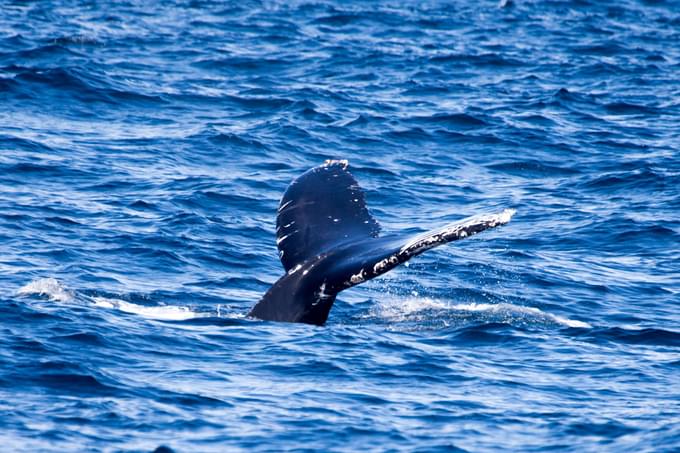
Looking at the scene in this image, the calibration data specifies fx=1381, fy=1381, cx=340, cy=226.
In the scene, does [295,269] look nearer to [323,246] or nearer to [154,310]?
[323,246]

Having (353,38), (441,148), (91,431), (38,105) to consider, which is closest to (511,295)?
(91,431)

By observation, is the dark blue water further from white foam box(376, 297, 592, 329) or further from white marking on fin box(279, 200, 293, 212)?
white marking on fin box(279, 200, 293, 212)

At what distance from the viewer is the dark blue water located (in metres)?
11.4

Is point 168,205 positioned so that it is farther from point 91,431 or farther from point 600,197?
point 91,431

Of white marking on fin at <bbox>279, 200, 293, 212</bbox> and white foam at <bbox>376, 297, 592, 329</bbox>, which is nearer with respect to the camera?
white marking on fin at <bbox>279, 200, 293, 212</bbox>

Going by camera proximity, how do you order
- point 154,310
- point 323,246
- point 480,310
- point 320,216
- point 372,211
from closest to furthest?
point 323,246 → point 320,216 → point 154,310 → point 480,310 → point 372,211

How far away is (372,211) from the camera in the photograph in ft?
66.2

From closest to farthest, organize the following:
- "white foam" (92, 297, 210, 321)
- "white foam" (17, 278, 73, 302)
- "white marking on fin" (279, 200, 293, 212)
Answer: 1. "white marking on fin" (279, 200, 293, 212)
2. "white foam" (92, 297, 210, 321)
3. "white foam" (17, 278, 73, 302)

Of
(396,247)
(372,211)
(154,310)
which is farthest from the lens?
(372,211)

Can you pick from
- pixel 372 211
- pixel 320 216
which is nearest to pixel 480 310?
pixel 320 216

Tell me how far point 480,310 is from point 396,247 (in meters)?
3.36

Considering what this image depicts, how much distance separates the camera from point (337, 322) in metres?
14.4

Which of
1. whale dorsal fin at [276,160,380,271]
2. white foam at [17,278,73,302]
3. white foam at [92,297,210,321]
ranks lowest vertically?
white foam at [92,297,210,321]

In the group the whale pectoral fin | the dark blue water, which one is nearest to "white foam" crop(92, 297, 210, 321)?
the dark blue water
